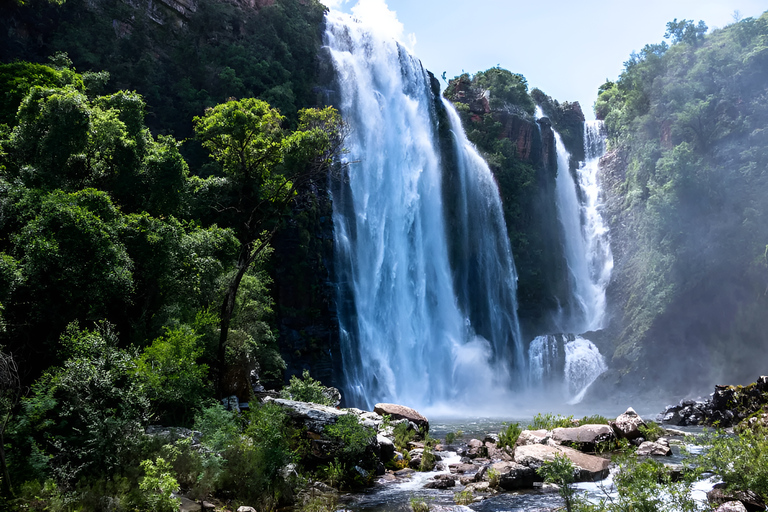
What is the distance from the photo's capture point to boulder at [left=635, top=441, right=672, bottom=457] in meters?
13.7

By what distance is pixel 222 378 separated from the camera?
14.3m

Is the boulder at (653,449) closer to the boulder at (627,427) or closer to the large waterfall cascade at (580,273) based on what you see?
the boulder at (627,427)

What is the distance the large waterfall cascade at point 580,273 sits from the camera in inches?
1340

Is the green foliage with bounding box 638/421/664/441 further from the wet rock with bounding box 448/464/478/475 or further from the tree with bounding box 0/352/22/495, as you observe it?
the tree with bounding box 0/352/22/495

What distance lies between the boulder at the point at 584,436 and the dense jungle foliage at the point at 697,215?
826 inches

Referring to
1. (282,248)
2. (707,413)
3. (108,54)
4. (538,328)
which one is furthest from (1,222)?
(538,328)

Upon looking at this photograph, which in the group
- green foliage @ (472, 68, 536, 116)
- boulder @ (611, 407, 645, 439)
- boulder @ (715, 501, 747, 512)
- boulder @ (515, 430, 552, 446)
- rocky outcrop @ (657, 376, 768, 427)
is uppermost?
green foliage @ (472, 68, 536, 116)

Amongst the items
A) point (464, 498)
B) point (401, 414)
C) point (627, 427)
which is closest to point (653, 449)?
point (627, 427)

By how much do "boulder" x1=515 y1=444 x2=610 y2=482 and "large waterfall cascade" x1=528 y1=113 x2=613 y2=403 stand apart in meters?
22.4

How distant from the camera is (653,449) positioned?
45.9 feet

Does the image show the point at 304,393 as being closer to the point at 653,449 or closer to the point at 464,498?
the point at 464,498

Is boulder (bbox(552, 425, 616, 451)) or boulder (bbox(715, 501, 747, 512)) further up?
boulder (bbox(552, 425, 616, 451))

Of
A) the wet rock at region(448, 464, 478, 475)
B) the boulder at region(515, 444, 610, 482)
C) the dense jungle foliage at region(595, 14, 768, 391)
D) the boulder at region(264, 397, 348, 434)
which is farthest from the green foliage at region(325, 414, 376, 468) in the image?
the dense jungle foliage at region(595, 14, 768, 391)

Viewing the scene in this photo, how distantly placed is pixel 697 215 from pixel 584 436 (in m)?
28.6
